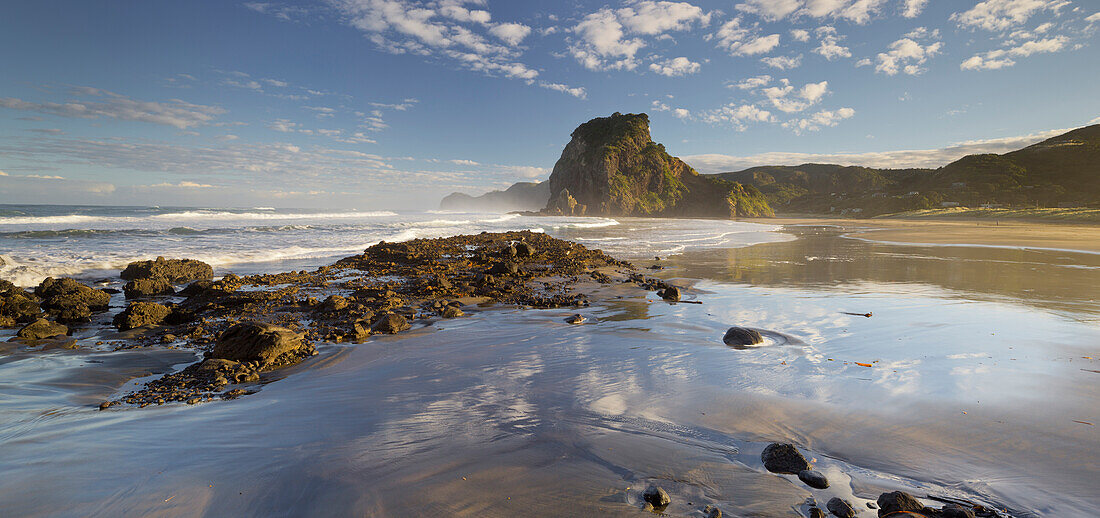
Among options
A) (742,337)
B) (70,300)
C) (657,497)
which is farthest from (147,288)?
(742,337)

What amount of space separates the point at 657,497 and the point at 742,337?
156 inches

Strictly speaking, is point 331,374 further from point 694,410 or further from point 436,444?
point 694,410

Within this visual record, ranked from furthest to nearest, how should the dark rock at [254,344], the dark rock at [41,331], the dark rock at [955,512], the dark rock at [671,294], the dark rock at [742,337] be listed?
1. the dark rock at [671,294]
2. the dark rock at [41,331]
3. the dark rock at [742,337]
4. the dark rock at [254,344]
5. the dark rock at [955,512]

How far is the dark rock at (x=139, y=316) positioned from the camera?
21.7 ft

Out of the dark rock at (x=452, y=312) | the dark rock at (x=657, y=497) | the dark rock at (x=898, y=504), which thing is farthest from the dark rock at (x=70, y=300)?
the dark rock at (x=898, y=504)

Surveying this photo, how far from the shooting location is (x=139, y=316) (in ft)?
22.1

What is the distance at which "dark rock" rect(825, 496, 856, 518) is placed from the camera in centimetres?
221

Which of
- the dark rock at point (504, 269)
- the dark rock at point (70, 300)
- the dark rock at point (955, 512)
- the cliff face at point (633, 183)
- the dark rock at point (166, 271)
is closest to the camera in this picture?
the dark rock at point (955, 512)

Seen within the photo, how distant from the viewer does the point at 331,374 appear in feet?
15.8

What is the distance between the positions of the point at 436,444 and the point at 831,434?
3056 millimetres

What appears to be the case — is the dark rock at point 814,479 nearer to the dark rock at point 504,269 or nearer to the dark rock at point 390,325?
the dark rock at point 390,325

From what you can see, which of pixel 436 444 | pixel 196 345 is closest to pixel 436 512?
pixel 436 444

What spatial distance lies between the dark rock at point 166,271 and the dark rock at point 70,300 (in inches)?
74.7

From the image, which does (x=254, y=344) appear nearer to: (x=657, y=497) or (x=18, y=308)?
(x=657, y=497)
